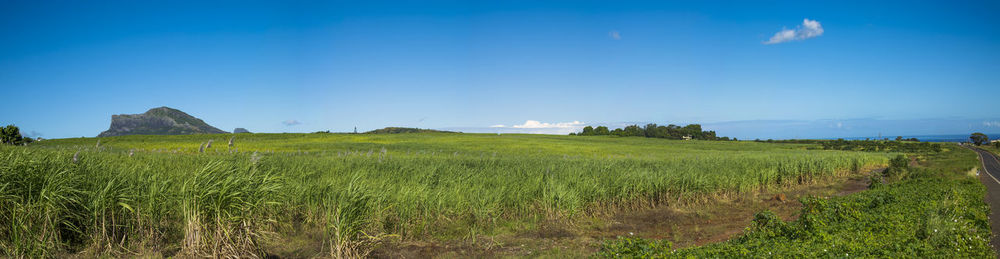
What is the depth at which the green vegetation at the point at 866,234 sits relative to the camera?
229 inches

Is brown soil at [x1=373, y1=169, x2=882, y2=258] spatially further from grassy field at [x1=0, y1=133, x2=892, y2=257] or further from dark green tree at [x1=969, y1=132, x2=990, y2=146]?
dark green tree at [x1=969, y1=132, x2=990, y2=146]

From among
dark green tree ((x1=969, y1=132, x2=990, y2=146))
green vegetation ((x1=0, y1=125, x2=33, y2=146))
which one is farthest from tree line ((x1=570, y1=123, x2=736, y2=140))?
green vegetation ((x1=0, y1=125, x2=33, y2=146))

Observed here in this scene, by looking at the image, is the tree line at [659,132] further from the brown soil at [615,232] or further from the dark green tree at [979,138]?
the brown soil at [615,232]

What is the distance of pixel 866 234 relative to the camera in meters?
6.96

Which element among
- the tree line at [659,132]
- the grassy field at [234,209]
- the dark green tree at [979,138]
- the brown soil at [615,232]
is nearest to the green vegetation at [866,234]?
the brown soil at [615,232]

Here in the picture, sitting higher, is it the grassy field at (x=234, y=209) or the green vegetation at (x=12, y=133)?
the green vegetation at (x=12, y=133)

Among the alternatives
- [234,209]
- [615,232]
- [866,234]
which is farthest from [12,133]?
[866,234]

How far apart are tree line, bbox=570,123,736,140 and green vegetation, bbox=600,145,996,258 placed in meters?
87.7

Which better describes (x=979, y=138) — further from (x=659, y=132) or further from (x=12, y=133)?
(x=12, y=133)

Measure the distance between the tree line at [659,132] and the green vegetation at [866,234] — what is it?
87.7 metres

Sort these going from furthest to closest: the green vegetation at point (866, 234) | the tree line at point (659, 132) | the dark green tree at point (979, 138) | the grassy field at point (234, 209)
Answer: the tree line at point (659, 132) < the dark green tree at point (979, 138) < the grassy field at point (234, 209) < the green vegetation at point (866, 234)

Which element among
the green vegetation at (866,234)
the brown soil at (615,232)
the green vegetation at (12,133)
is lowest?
the brown soil at (615,232)

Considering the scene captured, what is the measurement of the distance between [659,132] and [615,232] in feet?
309

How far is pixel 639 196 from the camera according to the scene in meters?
12.4
